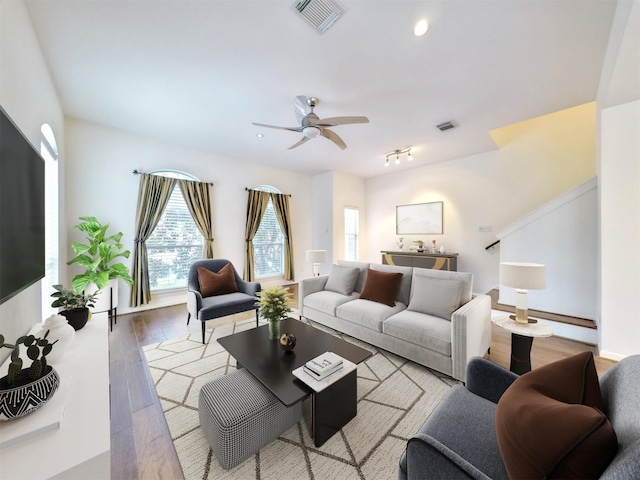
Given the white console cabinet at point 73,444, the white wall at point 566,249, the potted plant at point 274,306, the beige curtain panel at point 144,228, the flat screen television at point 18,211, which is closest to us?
the white console cabinet at point 73,444

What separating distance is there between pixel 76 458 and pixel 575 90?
4918 millimetres

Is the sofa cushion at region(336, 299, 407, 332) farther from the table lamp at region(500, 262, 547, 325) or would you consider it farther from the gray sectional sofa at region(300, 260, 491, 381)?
the table lamp at region(500, 262, 547, 325)

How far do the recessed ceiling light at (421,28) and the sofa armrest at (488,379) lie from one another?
2413 mm

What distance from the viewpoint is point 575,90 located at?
2.79m

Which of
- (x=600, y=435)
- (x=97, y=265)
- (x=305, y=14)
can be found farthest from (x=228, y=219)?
(x=600, y=435)

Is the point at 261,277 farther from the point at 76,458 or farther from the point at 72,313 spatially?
the point at 76,458

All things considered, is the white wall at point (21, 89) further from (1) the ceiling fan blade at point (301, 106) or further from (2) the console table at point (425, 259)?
(2) the console table at point (425, 259)

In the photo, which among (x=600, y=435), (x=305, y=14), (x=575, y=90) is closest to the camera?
(x=600, y=435)

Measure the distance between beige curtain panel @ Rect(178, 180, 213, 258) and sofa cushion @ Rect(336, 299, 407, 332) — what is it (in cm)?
300

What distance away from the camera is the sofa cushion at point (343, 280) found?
3.29m

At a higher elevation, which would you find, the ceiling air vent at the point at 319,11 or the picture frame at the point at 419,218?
the ceiling air vent at the point at 319,11

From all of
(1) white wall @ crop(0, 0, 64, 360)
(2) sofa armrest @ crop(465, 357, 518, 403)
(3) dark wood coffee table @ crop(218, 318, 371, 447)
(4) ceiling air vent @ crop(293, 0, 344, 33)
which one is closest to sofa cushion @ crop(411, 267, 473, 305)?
(2) sofa armrest @ crop(465, 357, 518, 403)

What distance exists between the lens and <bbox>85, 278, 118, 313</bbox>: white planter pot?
3.17 meters

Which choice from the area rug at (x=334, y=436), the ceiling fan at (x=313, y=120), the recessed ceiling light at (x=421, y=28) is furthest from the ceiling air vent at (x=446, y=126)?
the area rug at (x=334, y=436)
